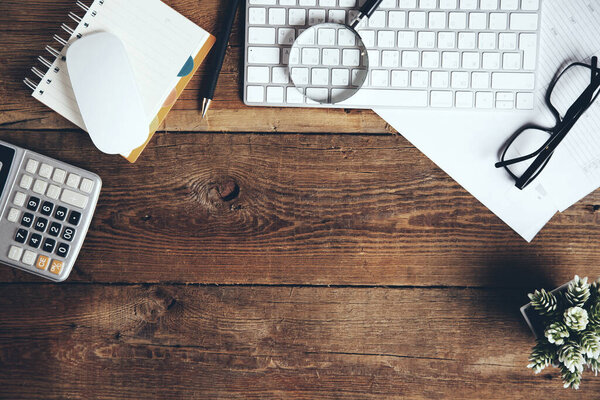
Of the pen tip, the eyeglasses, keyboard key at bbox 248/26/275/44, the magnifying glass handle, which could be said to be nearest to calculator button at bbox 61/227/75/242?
the pen tip

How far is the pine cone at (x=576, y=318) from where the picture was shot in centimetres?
53

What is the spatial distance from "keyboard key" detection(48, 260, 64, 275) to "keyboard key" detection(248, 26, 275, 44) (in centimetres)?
39

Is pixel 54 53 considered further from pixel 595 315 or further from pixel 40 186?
pixel 595 315

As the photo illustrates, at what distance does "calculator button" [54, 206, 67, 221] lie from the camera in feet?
1.97

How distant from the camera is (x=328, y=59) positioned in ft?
1.92

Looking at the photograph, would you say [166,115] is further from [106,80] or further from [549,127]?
[549,127]

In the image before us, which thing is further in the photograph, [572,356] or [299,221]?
[299,221]

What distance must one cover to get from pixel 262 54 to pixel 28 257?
41 centimetres

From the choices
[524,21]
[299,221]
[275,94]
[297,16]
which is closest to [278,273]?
[299,221]

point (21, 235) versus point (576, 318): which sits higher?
point (576, 318)

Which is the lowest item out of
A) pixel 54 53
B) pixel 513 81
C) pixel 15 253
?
pixel 15 253

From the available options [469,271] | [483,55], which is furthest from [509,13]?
[469,271]

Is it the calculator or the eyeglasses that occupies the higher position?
the eyeglasses

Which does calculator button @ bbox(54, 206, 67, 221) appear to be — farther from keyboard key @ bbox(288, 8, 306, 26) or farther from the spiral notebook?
keyboard key @ bbox(288, 8, 306, 26)
